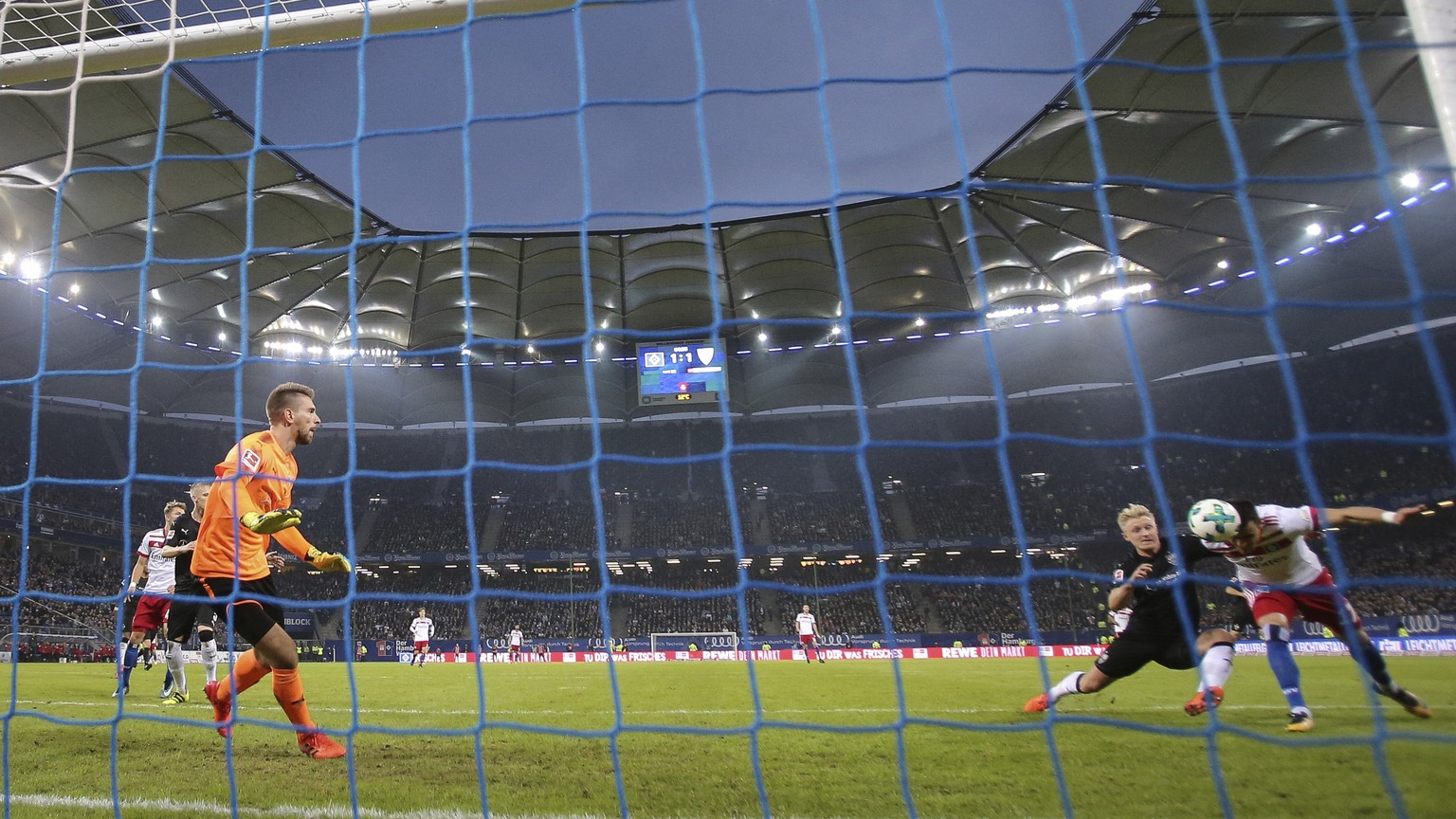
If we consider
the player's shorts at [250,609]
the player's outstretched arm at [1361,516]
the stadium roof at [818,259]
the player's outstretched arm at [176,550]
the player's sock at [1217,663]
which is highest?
the stadium roof at [818,259]

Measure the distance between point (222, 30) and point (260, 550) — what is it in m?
2.72

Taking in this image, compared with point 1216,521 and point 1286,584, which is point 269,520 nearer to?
point 1216,521

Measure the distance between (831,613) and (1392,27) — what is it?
71.6ft

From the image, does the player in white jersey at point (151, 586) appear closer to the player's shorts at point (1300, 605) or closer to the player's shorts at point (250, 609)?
the player's shorts at point (250, 609)

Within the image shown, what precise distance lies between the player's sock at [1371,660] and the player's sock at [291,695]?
17.8 ft

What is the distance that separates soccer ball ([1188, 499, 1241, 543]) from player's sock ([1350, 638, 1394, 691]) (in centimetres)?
75

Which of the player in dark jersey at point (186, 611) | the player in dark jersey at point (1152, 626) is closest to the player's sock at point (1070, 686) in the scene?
the player in dark jersey at point (1152, 626)

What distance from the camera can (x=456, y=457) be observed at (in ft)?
112

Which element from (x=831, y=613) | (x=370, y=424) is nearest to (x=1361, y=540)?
(x=831, y=613)

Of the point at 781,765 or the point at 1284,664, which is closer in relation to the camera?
the point at 781,765

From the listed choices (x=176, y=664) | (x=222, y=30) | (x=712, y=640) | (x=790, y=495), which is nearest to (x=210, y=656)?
(x=176, y=664)

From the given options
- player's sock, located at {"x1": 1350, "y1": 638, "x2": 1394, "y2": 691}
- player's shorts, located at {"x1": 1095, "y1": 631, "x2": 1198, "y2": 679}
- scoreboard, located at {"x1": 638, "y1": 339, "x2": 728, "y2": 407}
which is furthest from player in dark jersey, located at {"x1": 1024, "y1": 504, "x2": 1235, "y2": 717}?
scoreboard, located at {"x1": 638, "y1": 339, "x2": 728, "y2": 407}

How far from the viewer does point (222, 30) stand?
4.07 metres

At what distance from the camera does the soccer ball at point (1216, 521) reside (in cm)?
441
